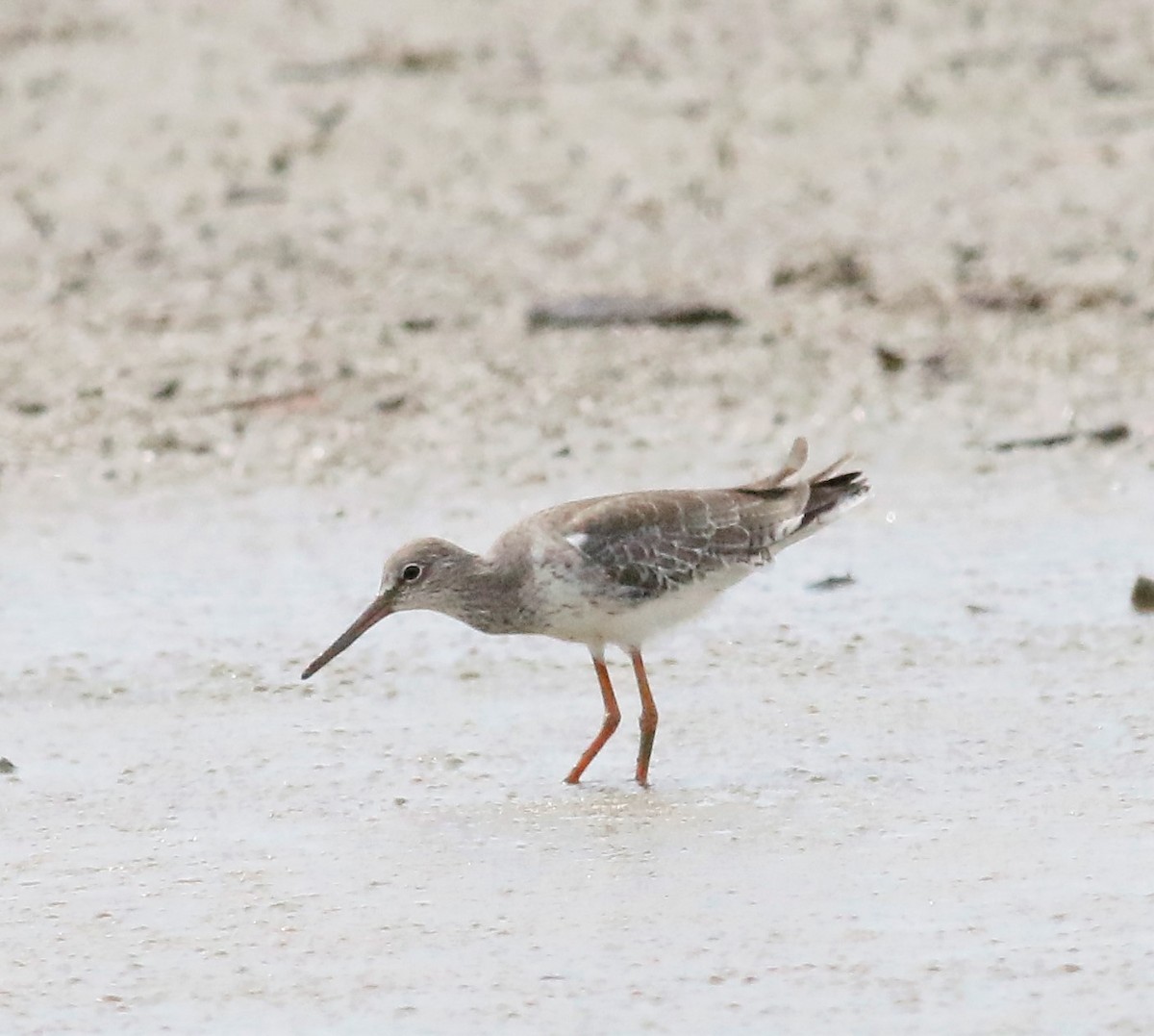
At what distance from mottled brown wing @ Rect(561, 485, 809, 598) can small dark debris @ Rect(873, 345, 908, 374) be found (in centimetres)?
291

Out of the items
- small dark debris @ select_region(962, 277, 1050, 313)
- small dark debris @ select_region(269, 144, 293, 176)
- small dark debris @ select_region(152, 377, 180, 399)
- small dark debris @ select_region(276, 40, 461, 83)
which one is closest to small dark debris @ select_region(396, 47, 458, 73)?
small dark debris @ select_region(276, 40, 461, 83)

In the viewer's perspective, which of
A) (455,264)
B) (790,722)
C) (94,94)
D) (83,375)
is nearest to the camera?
(790,722)

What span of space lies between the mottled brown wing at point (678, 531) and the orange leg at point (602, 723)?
269mm

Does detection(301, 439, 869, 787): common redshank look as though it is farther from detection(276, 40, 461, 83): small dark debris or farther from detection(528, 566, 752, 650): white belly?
detection(276, 40, 461, 83): small dark debris

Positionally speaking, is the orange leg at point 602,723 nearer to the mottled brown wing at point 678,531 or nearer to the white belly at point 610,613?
the white belly at point 610,613

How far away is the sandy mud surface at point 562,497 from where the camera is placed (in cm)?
549

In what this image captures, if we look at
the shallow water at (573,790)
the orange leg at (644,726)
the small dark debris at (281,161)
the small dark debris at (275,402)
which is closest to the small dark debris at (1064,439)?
the shallow water at (573,790)

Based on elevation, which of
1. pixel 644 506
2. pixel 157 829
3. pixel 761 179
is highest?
pixel 761 179

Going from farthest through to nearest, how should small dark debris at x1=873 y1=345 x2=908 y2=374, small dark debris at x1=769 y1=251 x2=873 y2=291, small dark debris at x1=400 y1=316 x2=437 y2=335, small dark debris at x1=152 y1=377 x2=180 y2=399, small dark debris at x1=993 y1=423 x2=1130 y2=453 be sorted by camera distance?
small dark debris at x1=769 y1=251 x2=873 y2=291, small dark debris at x1=400 y1=316 x2=437 y2=335, small dark debris at x1=873 y1=345 x2=908 y2=374, small dark debris at x1=152 y1=377 x2=180 y2=399, small dark debris at x1=993 y1=423 x2=1130 y2=453

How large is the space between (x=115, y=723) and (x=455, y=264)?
527 cm

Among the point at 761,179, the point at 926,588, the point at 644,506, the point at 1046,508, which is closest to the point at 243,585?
the point at 644,506

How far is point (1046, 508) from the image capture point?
921 centimetres

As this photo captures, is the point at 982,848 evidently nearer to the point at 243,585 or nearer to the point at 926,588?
the point at 926,588

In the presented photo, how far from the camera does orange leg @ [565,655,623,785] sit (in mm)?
6945
